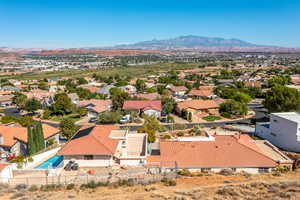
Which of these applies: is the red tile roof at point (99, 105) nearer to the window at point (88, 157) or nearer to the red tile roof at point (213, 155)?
the window at point (88, 157)

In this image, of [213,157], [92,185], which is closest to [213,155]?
[213,157]

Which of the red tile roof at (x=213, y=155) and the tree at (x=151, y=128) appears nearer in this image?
the red tile roof at (x=213, y=155)

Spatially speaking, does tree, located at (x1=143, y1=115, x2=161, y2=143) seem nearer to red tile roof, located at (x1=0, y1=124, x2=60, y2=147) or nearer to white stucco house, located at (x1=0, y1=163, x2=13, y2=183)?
red tile roof, located at (x1=0, y1=124, x2=60, y2=147)

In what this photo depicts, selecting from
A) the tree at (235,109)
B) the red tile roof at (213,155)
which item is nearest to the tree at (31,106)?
the red tile roof at (213,155)

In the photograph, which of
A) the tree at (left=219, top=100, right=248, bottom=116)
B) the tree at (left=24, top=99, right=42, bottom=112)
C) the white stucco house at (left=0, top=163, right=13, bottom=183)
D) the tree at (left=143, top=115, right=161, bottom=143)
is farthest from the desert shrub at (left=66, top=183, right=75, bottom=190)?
the tree at (left=24, top=99, right=42, bottom=112)

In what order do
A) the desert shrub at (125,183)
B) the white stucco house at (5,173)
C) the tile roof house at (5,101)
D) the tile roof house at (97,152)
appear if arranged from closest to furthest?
the desert shrub at (125,183)
the white stucco house at (5,173)
the tile roof house at (97,152)
the tile roof house at (5,101)

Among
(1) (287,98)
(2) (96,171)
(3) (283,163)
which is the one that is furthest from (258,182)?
(1) (287,98)
